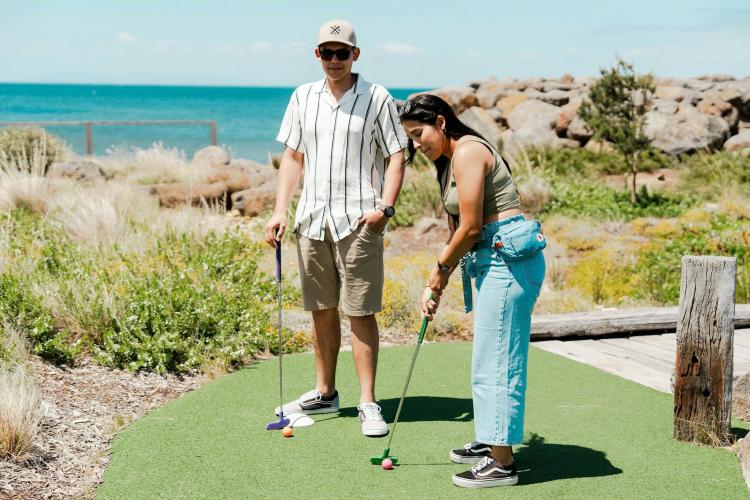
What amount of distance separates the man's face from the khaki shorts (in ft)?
2.59

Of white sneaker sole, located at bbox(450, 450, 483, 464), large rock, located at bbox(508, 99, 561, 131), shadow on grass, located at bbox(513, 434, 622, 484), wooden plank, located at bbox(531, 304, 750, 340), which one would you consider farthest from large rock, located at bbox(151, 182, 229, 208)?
white sneaker sole, located at bbox(450, 450, 483, 464)

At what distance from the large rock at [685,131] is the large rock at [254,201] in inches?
291

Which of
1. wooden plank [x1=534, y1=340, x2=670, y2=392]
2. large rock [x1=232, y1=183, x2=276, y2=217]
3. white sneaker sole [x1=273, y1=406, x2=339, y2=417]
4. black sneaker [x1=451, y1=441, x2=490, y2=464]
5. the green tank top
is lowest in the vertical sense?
wooden plank [x1=534, y1=340, x2=670, y2=392]

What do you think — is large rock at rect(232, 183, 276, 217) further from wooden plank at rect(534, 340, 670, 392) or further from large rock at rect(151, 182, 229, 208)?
wooden plank at rect(534, 340, 670, 392)

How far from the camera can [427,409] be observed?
5262 millimetres

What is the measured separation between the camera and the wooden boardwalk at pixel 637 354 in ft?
20.0

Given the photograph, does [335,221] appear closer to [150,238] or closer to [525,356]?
[525,356]

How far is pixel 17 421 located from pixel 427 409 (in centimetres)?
221

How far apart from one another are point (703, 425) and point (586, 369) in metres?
1.56

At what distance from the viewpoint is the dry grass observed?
4.38 meters

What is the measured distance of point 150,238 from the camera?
9.42 m

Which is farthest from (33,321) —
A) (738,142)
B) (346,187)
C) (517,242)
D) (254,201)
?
(738,142)

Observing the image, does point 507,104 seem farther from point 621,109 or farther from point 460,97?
point 621,109

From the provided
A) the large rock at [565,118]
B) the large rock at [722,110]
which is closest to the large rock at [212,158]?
the large rock at [565,118]
